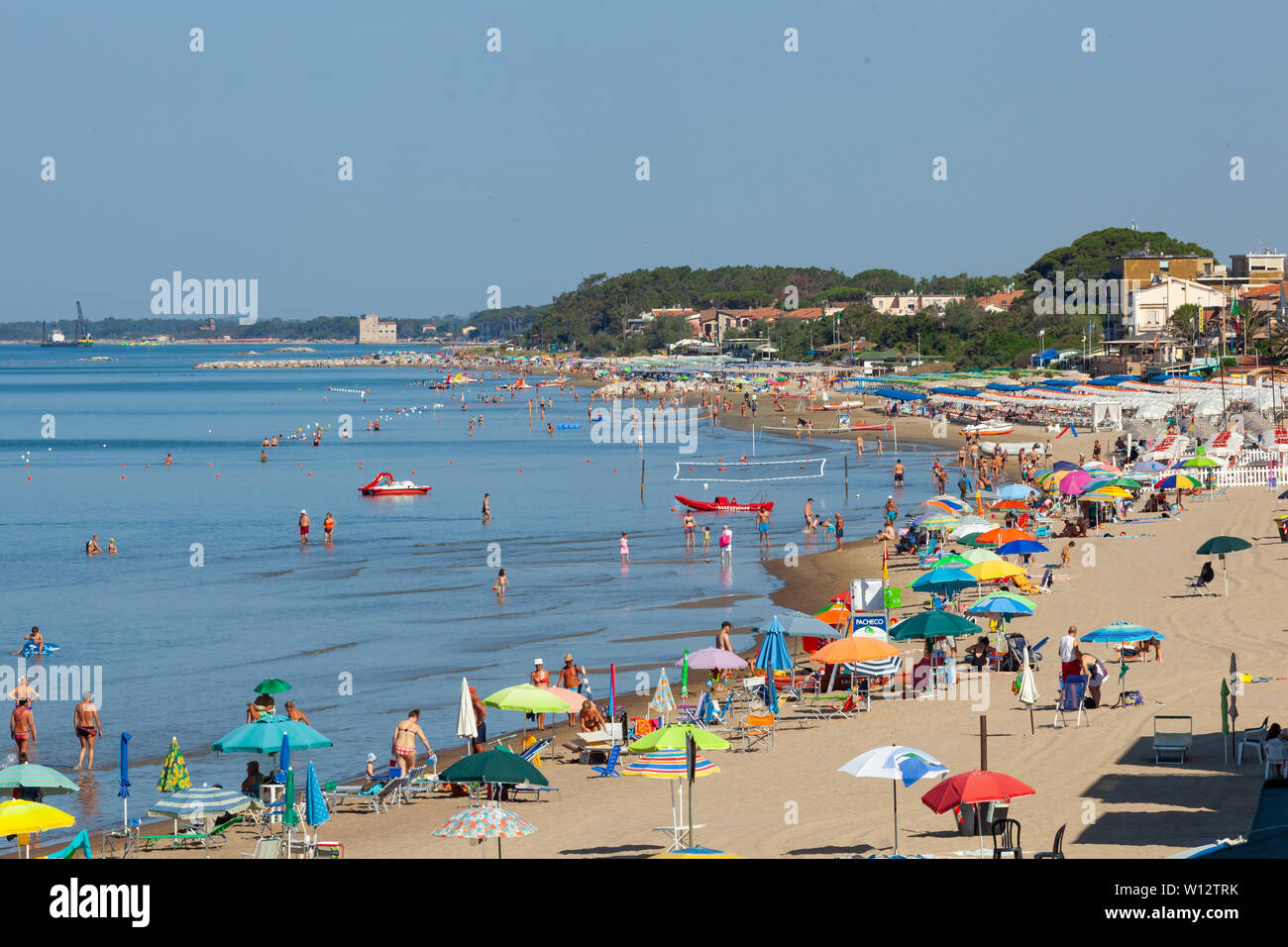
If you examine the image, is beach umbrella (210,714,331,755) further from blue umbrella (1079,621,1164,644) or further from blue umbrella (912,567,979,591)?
blue umbrella (912,567,979,591)

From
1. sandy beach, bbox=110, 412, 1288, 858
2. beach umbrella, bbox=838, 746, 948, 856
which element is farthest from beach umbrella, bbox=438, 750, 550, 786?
beach umbrella, bbox=838, 746, 948, 856

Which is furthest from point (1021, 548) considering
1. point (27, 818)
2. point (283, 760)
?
point (27, 818)

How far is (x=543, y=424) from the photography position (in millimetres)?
95062

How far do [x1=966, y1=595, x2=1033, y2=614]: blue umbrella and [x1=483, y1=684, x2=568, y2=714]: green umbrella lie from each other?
6.87 m

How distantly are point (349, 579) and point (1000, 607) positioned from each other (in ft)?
62.7

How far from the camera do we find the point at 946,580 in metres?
22.0

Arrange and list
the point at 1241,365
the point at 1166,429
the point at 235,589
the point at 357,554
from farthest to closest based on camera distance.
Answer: the point at 1241,365
the point at 1166,429
the point at 357,554
the point at 235,589

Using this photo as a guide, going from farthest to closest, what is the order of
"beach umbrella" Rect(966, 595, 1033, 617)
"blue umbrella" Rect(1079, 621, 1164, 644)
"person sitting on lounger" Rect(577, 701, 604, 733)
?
"beach umbrella" Rect(966, 595, 1033, 617), "blue umbrella" Rect(1079, 621, 1164, 644), "person sitting on lounger" Rect(577, 701, 604, 733)

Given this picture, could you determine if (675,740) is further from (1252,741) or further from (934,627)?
(934,627)

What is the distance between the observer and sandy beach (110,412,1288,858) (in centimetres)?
1212

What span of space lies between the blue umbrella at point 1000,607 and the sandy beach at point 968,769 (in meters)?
0.91

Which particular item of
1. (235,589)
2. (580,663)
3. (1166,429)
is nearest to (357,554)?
(235,589)
